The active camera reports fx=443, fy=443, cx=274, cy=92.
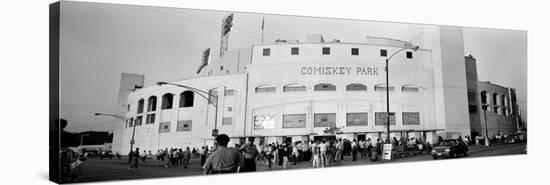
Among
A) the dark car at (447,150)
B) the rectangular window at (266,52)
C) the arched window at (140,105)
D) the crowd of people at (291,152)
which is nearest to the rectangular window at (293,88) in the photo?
the rectangular window at (266,52)

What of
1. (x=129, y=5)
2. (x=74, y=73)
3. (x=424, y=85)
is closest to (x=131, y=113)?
(x=74, y=73)

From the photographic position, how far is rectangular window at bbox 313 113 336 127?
49.9 feet

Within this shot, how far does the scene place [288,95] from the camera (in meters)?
15.0

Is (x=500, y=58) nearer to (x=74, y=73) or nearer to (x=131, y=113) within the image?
(x=131, y=113)

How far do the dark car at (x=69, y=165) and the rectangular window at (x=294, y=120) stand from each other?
648 cm

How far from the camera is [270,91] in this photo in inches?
583

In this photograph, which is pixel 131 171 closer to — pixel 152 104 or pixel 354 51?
pixel 152 104

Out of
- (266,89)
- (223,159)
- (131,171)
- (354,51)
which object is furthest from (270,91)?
(223,159)

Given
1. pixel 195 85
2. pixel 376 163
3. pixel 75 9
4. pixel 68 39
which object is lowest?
pixel 376 163

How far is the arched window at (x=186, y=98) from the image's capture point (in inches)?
537

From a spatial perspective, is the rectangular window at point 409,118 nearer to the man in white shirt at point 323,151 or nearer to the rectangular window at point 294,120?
the man in white shirt at point 323,151

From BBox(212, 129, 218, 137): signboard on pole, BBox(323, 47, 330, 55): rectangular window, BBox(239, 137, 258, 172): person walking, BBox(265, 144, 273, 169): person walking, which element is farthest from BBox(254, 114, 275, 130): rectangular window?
BBox(323, 47, 330, 55): rectangular window

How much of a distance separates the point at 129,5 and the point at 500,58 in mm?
14884

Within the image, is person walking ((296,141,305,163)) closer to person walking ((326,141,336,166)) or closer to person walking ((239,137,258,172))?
person walking ((326,141,336,166))
